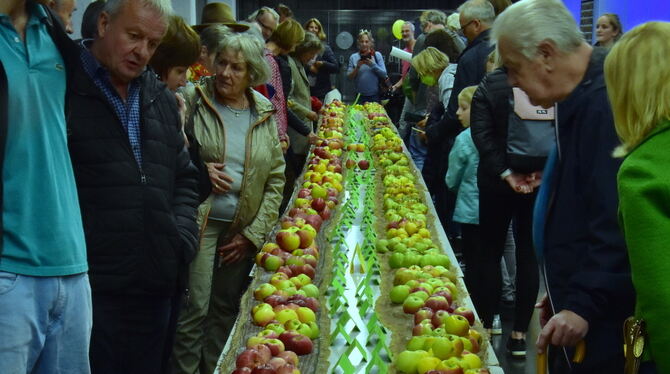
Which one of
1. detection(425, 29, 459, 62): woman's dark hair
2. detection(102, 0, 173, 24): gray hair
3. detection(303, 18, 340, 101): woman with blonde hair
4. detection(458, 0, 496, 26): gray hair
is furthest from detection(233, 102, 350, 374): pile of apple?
detection(303, 18, 340, 101): woman with blonde hair

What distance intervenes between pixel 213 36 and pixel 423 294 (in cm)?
174

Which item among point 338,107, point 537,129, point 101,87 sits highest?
point 101,87

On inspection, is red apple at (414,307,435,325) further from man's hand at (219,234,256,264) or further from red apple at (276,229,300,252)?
man's hand at (219,234,256,264)

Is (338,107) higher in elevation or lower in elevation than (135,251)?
lower

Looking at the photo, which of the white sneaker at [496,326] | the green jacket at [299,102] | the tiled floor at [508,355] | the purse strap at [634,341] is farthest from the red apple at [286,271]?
the green jacket at [299,102]

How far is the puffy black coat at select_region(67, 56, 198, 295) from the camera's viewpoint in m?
2.62

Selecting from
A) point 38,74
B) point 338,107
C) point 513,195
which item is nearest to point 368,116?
point 338,107

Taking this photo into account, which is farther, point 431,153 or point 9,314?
point 431,153

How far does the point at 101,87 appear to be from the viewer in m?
2.66

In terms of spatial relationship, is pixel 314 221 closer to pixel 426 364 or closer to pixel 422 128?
pixel 426 364

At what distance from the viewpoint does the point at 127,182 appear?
2.70 m

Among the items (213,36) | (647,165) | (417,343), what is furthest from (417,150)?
(647,165)

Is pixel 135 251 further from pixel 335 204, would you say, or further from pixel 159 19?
pixel 335 204

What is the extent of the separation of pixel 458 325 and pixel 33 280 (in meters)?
1.51
